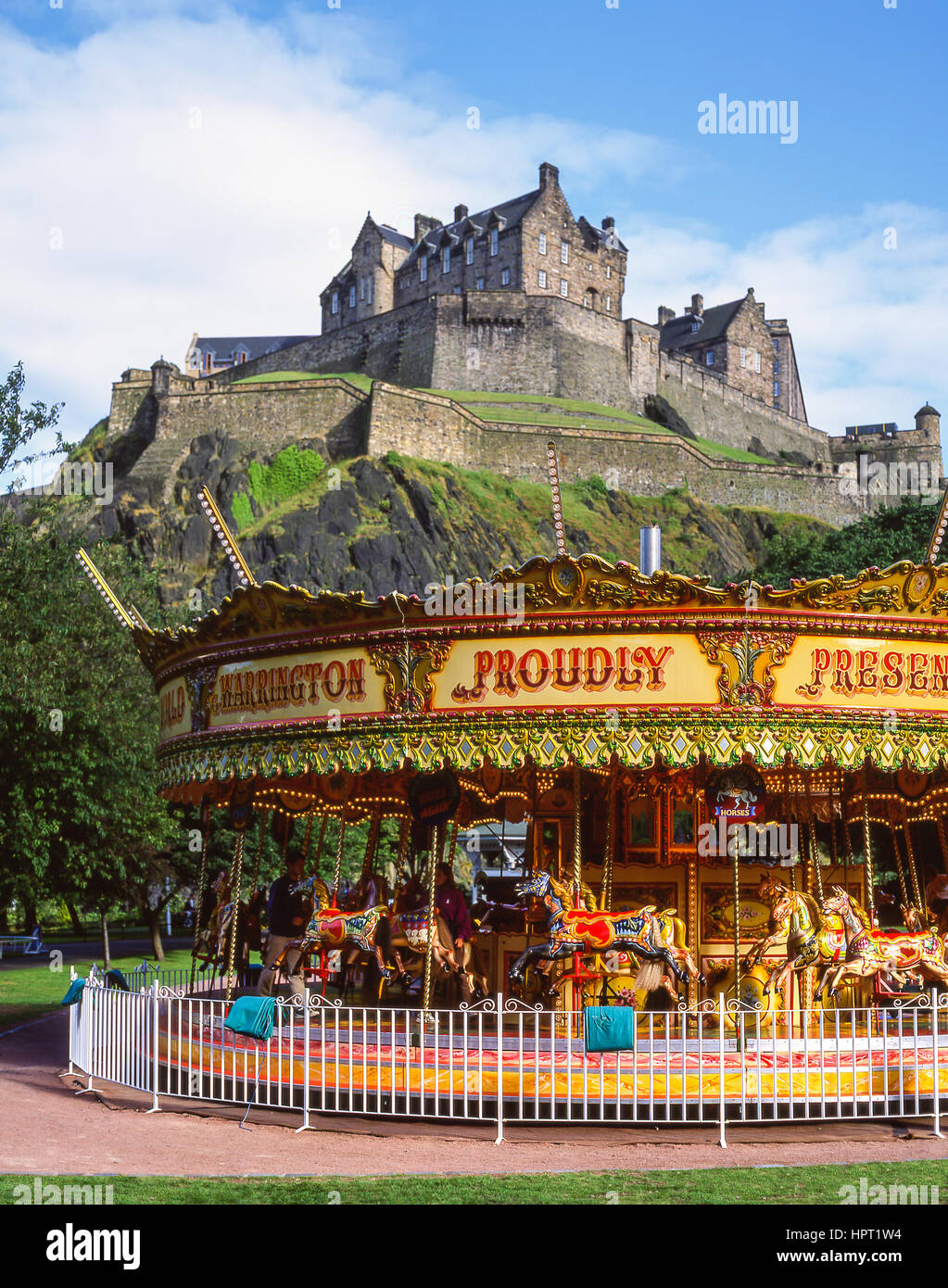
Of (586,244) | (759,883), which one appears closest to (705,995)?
(759,883)

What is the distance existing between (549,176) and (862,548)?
63460 mm

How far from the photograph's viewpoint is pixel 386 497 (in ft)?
244

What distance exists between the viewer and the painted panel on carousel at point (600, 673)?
11.3m

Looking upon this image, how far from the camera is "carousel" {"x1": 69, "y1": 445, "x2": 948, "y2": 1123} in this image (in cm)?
1109

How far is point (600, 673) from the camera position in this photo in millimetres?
11359

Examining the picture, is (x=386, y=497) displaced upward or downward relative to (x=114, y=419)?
downward

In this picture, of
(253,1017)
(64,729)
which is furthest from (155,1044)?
(64,729)

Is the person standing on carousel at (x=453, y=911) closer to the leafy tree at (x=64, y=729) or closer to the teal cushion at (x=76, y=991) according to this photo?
the teal cushion at (x=76, y=991)

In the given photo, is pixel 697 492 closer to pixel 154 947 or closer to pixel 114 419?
pixel 114 419

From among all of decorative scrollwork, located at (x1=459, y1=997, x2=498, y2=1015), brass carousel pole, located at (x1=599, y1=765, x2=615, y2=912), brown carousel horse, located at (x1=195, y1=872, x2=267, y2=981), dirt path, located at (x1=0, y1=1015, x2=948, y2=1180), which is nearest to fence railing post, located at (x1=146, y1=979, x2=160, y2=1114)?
dirt path, located at (x1=0, y1=1015, x2=948, y2=1180)

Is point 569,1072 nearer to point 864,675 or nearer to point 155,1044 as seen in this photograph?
point 155,1044
